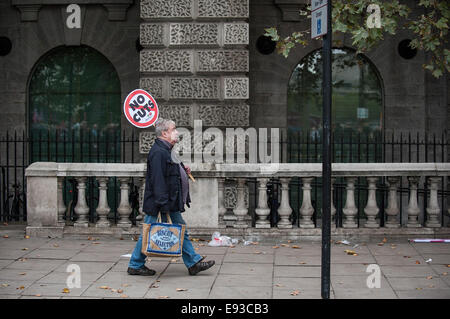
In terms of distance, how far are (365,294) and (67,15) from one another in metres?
10.2

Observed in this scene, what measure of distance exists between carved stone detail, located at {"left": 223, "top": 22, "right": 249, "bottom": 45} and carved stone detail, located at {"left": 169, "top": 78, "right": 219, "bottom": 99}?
73 cm

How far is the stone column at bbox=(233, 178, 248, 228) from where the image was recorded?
10648 mm

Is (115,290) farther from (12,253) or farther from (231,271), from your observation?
(12,253)

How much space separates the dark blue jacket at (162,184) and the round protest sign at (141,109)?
2726 millimetres

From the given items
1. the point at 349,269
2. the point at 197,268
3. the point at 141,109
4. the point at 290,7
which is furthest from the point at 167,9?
the point at 349,269

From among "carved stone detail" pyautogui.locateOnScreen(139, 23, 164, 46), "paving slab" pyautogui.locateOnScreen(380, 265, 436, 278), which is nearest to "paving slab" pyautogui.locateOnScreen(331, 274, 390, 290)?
"paving slab" pyautogui.locateOnScreen(380, 265, 436, 278)

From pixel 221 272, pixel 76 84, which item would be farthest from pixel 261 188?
pixel 76 84

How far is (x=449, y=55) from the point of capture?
8727mm

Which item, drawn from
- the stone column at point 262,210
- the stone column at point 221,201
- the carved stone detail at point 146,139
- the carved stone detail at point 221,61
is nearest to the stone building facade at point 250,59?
the carved stone detail at point 146,139

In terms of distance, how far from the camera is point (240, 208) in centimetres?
1068

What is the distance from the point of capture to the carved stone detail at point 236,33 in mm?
11523

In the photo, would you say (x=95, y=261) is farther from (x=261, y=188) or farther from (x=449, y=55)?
(x=449, y=55)

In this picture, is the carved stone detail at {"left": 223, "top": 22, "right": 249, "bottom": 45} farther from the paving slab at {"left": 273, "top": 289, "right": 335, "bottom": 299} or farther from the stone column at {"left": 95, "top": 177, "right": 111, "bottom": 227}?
the paving slab at {"left": 273, "top": 289, "right": 335, "bottom": 299}

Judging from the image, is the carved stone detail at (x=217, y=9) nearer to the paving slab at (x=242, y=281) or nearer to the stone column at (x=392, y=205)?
the stone column at (x=392, y=205)
